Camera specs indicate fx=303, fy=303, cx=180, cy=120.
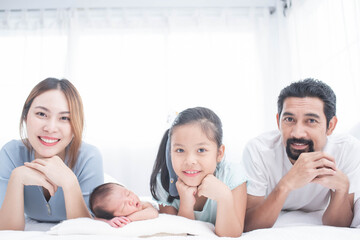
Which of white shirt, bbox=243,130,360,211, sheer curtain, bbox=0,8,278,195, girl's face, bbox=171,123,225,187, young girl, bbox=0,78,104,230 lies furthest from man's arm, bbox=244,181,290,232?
sheer curtain, bbox=0,8,278,195

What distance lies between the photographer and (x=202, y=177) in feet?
4.35

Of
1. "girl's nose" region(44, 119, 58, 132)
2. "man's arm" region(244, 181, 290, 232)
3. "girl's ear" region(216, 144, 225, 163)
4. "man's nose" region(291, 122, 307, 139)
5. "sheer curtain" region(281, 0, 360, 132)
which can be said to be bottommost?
"man's arm" region(244, 181, 290, 232)

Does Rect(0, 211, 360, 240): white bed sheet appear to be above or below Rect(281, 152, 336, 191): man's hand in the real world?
below

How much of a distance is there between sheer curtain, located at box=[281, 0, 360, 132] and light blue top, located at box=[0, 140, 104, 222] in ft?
6.28

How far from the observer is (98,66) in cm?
369

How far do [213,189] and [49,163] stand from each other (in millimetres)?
726

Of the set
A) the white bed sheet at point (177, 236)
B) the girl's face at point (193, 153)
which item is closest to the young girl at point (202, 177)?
the girl's face at point (193, 153)

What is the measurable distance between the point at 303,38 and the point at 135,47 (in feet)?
6.32

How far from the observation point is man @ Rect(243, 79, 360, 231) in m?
1.37

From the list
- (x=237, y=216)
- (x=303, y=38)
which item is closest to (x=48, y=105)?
(x=237, y=216)

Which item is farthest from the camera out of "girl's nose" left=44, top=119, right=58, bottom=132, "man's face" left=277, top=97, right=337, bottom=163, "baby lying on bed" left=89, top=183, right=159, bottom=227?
"man's face" left=277, top=97, right=337, bottom=163

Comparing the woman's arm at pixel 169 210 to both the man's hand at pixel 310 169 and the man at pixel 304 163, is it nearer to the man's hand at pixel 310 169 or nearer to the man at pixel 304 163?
the man at pixel 304 163

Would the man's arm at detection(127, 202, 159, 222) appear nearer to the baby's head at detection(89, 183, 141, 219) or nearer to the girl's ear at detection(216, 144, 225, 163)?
the baby's head at detection(89, 183, 141, 219)

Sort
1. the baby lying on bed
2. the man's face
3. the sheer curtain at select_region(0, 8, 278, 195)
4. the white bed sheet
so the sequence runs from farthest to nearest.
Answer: the sheer curtain at select_region(0, 8, 278, 195) → the man's face → the baby lying on bed → the white bed sheet
